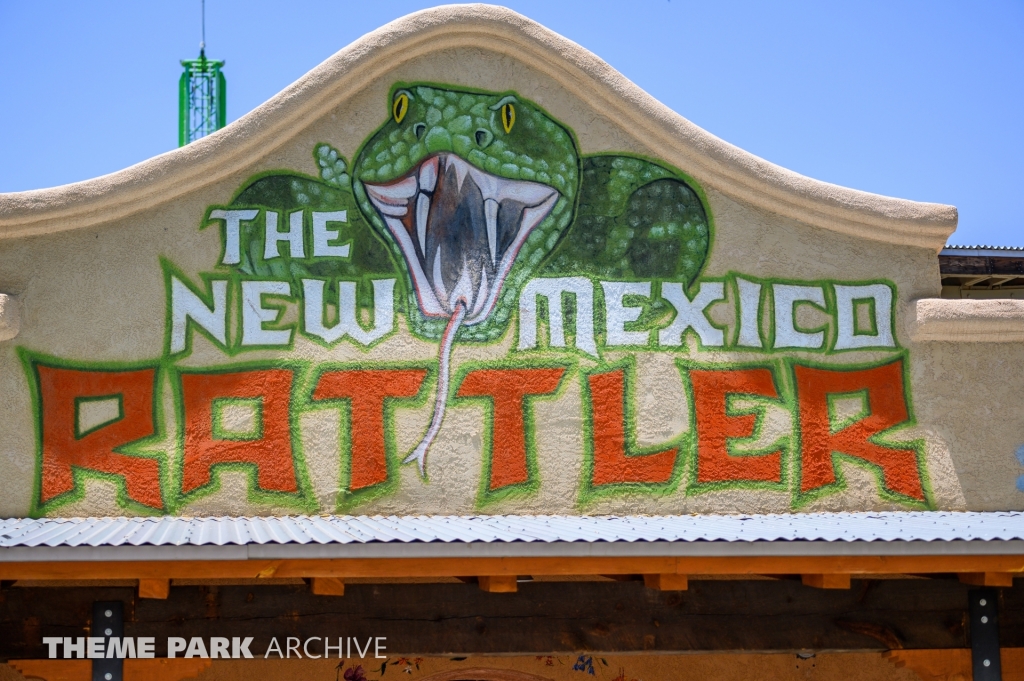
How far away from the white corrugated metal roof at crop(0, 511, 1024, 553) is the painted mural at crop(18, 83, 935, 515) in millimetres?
328

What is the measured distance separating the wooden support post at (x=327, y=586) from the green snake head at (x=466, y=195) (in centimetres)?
227

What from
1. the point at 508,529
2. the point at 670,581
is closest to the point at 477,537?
the point at 508,529

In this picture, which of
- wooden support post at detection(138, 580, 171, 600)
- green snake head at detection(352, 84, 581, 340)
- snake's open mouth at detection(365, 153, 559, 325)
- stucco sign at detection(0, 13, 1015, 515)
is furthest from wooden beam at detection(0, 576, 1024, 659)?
snake's open mouth at detection(365, 153, 559, 325)

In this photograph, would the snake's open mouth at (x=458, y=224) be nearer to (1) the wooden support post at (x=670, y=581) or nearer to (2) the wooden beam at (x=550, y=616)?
(2) the wooden beam at (x=550, y=616)

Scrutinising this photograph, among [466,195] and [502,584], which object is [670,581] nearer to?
[502,584]

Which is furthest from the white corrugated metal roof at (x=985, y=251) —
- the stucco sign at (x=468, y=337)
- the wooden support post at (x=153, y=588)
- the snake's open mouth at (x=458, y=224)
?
the wooden support post at (x=153, y=588)

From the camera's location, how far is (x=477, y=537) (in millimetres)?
6605

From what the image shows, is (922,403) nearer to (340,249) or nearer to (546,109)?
(546,109)

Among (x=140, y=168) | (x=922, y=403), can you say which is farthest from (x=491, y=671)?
(x=140, y=168)

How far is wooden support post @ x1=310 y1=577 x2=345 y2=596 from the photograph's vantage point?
686 cm

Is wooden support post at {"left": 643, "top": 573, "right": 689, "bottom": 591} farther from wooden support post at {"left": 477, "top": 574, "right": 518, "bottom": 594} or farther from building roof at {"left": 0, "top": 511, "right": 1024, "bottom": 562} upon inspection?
wooden support post at {"left": 477, "top": 574, "right": 518, "bottom": 594}

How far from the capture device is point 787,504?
28.0ft

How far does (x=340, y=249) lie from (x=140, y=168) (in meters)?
1.57

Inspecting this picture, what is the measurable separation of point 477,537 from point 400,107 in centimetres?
377
